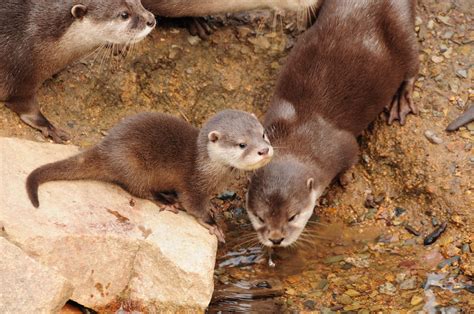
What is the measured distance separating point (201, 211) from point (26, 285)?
3.63ft

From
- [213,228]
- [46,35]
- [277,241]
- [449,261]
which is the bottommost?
[449,261]

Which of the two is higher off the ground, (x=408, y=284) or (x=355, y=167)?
(x=408, y=284)

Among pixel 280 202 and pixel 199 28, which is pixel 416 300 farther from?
pixel 199 28

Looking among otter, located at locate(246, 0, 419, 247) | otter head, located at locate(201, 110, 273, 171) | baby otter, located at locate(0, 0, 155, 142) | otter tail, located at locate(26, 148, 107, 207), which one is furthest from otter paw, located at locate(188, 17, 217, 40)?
otter tail, located at locate(26, 148, 107, 207)

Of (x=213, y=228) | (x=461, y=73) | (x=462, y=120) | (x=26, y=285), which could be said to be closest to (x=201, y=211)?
(x=213, y=228)

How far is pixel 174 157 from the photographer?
4.50 metres

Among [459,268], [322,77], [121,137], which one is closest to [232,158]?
[121,137]

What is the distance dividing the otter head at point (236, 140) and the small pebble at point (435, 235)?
106 cm

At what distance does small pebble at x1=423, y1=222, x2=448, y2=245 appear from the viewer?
4815mm

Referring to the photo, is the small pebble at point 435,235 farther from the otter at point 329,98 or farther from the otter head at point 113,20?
the otter head at point 113,20

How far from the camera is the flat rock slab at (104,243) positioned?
3962 millimetres

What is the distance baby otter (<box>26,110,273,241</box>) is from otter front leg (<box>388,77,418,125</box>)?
112cm

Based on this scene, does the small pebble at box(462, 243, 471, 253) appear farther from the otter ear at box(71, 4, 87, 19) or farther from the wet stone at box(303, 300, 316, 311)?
the otter ear at box(71, 4, 87, 19)

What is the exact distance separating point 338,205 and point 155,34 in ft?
5.08
